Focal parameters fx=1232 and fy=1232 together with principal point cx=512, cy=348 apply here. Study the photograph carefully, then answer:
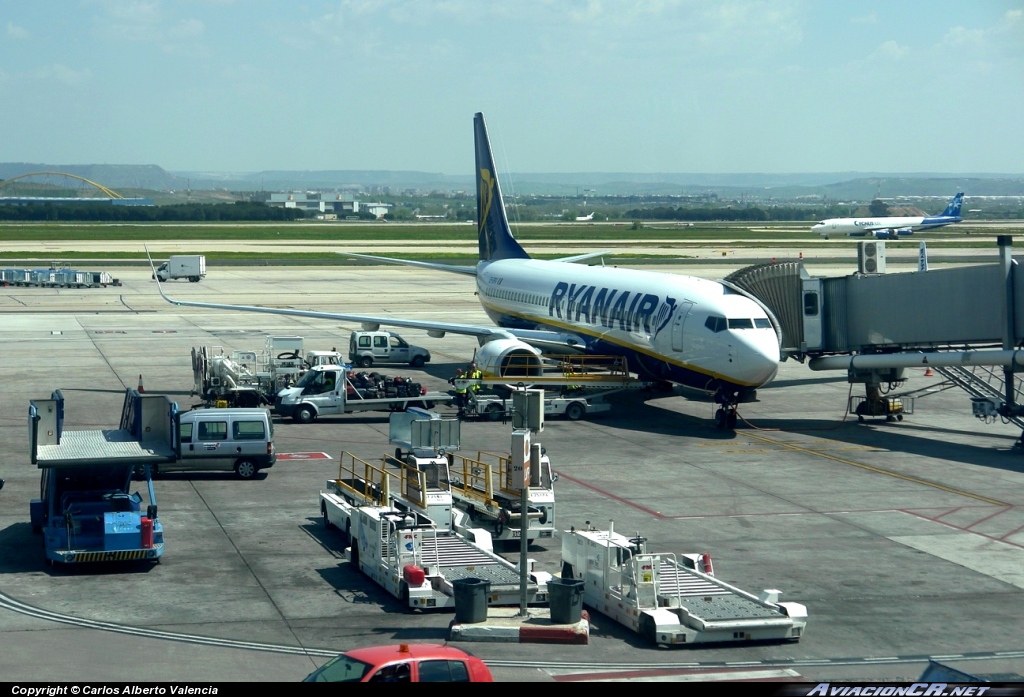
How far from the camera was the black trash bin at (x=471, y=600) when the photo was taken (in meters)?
18.8

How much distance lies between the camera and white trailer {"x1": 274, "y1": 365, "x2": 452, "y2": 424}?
40.2 metres

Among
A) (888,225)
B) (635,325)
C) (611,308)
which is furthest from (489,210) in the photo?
(888,225)

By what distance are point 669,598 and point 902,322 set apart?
22.0m

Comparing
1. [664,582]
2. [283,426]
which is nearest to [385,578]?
[664,582]

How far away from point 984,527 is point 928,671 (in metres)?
15.3

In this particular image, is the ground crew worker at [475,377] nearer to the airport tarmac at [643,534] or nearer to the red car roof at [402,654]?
the airport tarmac at [643,534]

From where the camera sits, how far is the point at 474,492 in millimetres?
26734

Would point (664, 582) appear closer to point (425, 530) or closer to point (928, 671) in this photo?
point (425, 530)

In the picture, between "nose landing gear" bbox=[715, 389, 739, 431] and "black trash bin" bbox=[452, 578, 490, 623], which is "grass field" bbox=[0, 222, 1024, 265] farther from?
"black trash bin" bbox=[452, 578, 490, 623]

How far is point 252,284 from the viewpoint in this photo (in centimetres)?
9669

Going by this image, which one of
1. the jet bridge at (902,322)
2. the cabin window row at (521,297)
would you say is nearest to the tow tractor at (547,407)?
the jet bridge at (902,322)

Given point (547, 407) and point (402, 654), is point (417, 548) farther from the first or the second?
point (547, 407)

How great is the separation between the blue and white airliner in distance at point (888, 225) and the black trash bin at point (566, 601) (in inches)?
6035

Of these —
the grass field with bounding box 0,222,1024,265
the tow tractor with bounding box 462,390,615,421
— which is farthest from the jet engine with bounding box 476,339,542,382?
the grass field with bounding box 0,222,1024,265
